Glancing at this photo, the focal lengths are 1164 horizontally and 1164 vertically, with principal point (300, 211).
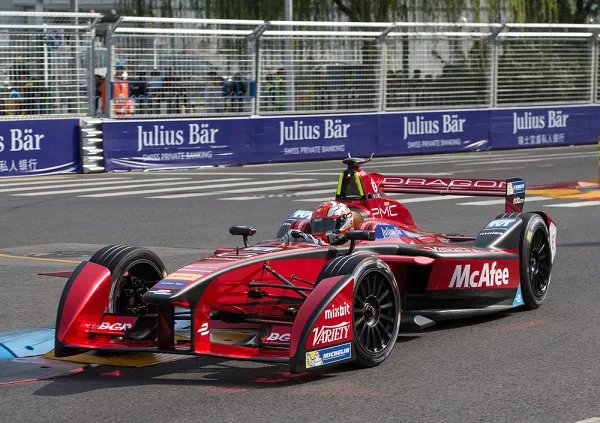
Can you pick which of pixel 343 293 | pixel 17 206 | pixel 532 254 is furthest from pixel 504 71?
pixel 343 293

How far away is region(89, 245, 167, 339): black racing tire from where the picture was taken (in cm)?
784

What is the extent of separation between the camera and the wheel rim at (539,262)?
944cm

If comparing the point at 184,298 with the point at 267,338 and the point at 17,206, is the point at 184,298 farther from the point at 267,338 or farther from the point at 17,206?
the point at 17,206

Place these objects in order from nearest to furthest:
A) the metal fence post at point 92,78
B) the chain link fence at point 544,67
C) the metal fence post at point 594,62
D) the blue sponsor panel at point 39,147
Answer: the blue sponsor panel at point 39,147 → the metal fence post at point 92,78 → the chain link fence at point 544,67 → the metal fence post at point 594,62

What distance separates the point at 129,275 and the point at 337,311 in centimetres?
179

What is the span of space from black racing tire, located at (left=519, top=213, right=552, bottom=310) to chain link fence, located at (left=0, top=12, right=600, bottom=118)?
48.0ft

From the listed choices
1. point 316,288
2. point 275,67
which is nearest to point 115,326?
point 316,288

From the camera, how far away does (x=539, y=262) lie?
959cm

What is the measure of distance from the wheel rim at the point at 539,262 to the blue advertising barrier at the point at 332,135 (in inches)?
581

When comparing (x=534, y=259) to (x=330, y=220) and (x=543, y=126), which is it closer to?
(x=330, y=220)

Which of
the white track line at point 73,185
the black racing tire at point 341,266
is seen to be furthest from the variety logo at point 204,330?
the white track line at point 73,185

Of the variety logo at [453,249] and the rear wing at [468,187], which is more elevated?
the rear wing at [468,187]

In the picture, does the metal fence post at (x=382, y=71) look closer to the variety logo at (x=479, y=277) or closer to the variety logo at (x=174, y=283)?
the variety logo at (x=479, y=277)

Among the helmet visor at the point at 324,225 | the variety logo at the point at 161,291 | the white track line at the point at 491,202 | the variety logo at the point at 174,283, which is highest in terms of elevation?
the helmet visor at the point at 324,225
